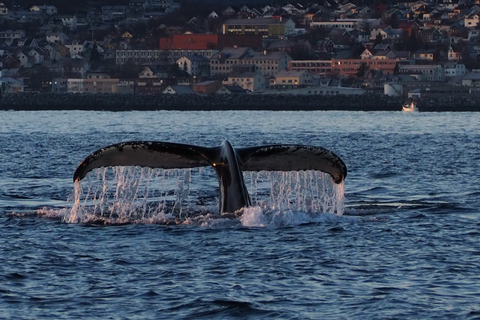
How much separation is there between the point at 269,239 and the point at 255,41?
16005cm

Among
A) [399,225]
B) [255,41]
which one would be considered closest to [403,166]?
[399,225]

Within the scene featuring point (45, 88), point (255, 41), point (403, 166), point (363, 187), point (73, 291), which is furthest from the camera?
point (255, 41)

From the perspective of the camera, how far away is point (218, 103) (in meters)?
101

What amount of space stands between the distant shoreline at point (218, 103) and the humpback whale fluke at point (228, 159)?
78476mm

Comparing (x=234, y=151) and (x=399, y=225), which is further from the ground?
(x=234, y=151)

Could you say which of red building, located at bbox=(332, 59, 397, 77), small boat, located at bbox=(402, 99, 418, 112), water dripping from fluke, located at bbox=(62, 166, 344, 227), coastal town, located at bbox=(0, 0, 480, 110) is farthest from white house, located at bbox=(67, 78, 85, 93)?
water dripping from fluke, located at bbox=(62, 166, 344, 227)

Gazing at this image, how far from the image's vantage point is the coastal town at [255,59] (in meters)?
127

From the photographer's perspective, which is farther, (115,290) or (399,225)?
(399,225)

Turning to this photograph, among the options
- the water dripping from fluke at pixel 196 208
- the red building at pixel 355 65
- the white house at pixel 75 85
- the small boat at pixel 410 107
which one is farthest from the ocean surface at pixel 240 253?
the red building at pixel 355 65

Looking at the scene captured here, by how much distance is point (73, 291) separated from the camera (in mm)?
13094

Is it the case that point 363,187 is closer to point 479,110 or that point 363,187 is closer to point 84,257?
point 84,257

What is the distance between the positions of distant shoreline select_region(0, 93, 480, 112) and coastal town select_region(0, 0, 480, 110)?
6945mm

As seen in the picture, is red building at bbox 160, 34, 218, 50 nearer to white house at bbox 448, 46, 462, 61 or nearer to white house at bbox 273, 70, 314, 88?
white house at bbox 448, 46, 462, 61

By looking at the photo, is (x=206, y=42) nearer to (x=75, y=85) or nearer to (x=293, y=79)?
(x=75, y=85)
